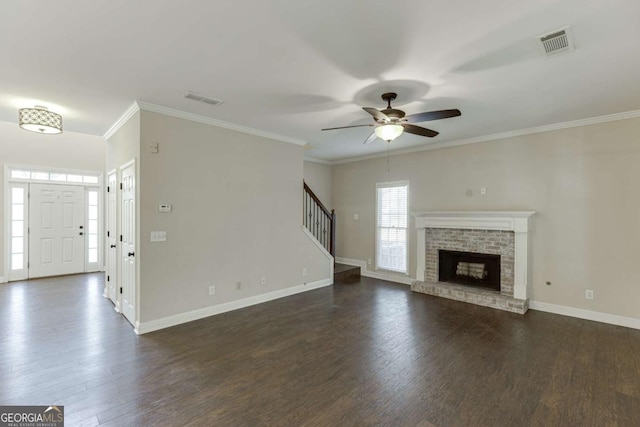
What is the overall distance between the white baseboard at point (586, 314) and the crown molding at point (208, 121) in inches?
197

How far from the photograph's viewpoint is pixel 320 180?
7.73 meters

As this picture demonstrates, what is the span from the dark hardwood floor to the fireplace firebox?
0.98 metres

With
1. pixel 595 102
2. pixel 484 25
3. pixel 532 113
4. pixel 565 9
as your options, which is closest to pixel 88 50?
pixel 484 25

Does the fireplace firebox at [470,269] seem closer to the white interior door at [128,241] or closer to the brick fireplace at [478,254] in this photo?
the brick fireplace at [478,254]

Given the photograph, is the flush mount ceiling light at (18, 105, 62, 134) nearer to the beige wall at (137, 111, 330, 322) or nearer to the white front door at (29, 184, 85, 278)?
the beige wall at (137, 111, 330, 322)

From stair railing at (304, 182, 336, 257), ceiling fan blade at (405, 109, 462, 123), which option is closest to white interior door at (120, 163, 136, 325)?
stair railing at (304, 182, 336, 257)

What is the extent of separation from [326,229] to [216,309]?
11.6 feet

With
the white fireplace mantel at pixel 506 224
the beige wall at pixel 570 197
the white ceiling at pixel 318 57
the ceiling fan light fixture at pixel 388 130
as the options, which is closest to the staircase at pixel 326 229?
the white fireplace mantel at pixel 506 224

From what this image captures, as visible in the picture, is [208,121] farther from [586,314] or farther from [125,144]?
[586,314]

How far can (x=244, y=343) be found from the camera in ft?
11.5

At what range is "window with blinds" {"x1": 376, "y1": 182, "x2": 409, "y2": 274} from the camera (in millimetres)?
6547

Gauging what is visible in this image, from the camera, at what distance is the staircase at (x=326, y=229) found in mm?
6746

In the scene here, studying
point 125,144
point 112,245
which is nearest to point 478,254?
point 125,144

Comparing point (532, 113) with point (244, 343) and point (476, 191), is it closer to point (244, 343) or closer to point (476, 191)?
point (476, 191)
